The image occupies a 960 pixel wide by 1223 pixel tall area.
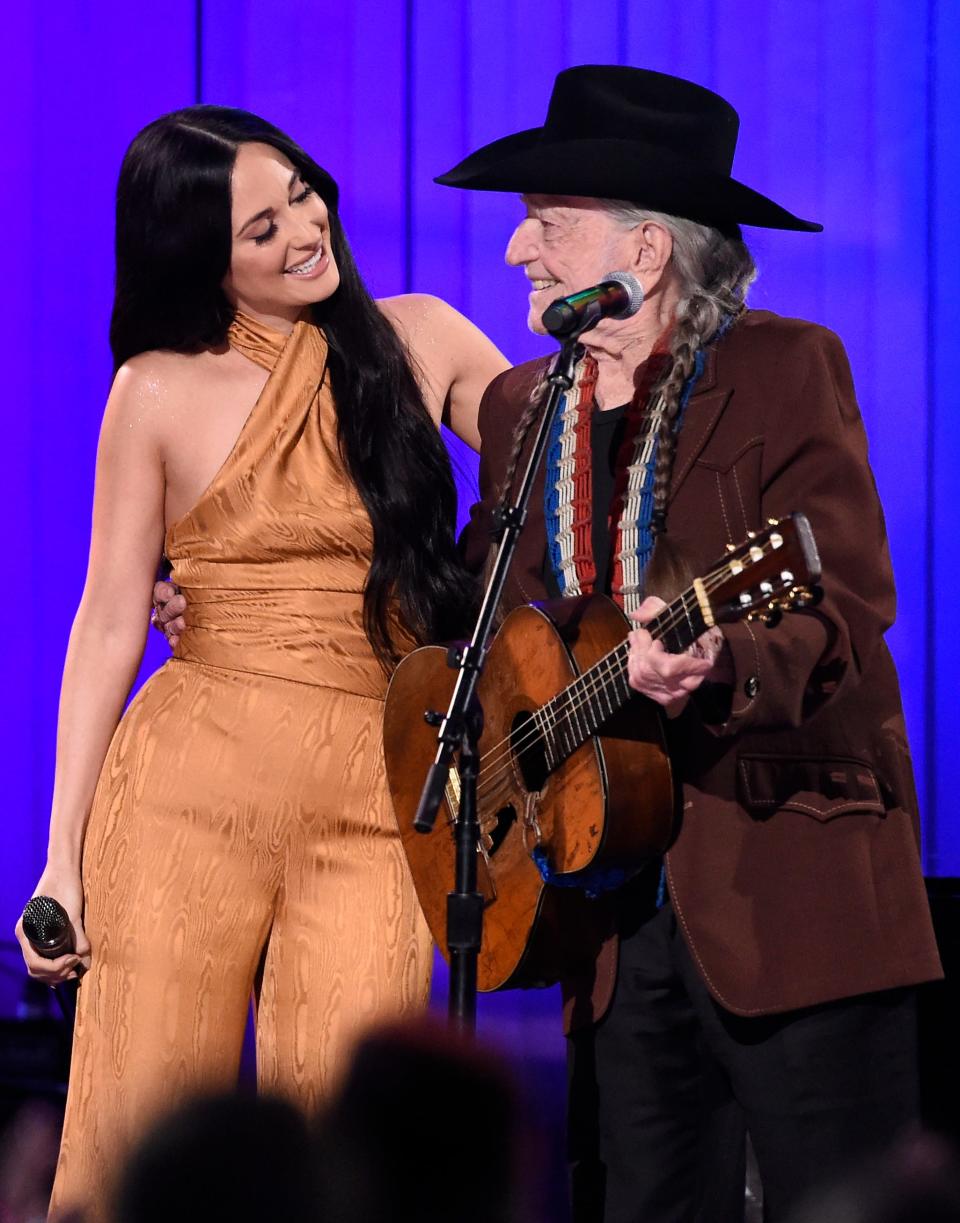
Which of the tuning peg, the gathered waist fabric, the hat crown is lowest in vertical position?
the gathered waist fabric

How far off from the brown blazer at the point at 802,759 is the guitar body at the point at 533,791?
0.08m

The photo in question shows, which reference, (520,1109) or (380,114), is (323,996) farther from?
(380,114)

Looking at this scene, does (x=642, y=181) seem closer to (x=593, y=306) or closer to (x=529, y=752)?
(x=593, y=306)

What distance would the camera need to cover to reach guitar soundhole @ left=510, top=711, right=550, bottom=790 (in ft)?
7.71

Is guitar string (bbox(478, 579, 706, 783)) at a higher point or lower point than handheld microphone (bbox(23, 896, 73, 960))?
higher

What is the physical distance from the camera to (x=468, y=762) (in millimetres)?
2111

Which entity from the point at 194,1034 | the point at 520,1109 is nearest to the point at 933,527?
the point at 194,1034

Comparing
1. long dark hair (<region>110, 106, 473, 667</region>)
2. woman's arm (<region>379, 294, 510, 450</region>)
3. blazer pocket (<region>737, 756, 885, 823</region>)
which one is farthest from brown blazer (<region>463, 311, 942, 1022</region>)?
woman's arm (<region>379, 294, 510, 450</region>)

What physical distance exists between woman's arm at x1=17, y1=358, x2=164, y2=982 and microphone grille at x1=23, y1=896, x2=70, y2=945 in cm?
8

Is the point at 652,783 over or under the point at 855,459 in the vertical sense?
under

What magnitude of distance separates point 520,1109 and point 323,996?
1280mm

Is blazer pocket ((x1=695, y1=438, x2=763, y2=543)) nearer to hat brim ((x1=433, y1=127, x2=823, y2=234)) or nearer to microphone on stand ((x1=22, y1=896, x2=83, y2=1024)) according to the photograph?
hat brim ((x1=433, y1=127, x2=823, y2=234))

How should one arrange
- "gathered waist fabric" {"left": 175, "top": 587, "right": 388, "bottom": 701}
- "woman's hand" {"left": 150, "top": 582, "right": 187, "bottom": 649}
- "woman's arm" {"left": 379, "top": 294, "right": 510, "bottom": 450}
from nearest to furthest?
"gathered waist fabric" {"left": 175, "top": 587, "right": 388, "bottom": 701} < "woman's hand" {"left": 150, "top": 582, "right": 187, "bottom": 649} < "woman's arm" {"left": 379, "top": 294, "right": 510, "bottom": 450}

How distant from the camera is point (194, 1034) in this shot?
258cm
